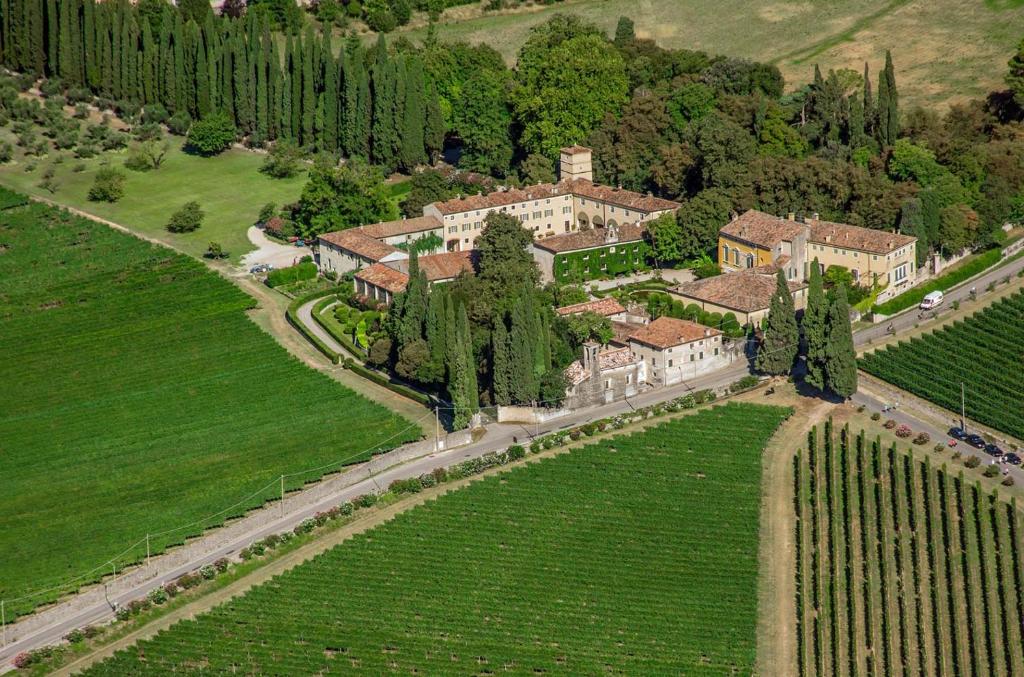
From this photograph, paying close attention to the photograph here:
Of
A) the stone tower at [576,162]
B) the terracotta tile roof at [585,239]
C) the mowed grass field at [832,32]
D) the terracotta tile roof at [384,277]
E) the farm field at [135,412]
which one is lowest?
the farm field at [135,412]

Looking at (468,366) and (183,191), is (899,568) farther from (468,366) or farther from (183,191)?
(183,191)

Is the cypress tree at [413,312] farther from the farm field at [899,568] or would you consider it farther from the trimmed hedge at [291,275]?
the farm field at [899,568]

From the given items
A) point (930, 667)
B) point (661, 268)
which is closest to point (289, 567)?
point (930, 667)

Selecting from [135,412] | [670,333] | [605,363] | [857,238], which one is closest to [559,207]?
[857,238]

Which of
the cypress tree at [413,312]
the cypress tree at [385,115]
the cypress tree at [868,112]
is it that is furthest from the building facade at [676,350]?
the cypress tree at [385,115]

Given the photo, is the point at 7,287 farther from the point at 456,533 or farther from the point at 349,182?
the point at 456,533

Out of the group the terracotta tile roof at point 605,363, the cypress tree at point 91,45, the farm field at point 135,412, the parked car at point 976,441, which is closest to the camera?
the farm field at point 135,412

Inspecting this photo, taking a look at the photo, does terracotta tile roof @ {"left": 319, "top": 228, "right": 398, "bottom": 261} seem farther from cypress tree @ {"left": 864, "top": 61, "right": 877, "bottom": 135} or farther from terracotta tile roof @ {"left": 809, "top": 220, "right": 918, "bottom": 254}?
cypress tree @ {"left": 864, "top": 61, "right": 877, "bottom": 135}
